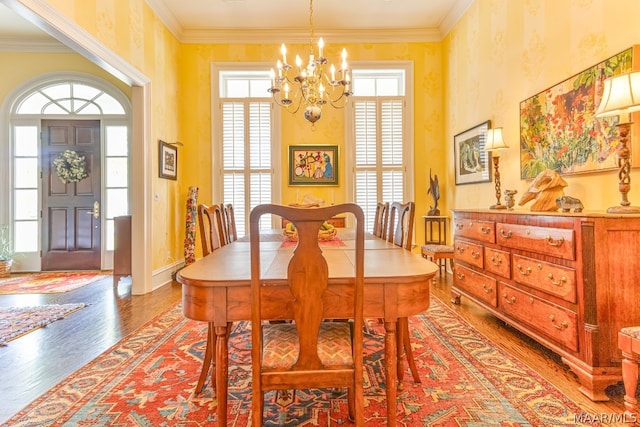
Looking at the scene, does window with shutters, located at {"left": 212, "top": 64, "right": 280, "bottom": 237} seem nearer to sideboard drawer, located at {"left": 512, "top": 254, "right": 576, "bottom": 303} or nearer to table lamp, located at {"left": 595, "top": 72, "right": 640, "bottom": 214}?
sideboard drawer, located at {"left": 512, "top": 254, "right": 576, "bottom": 303}

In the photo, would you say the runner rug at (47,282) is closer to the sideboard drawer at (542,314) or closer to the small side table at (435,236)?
the small side table at (435,236)

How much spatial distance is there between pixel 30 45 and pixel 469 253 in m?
7.01

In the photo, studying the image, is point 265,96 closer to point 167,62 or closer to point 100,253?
point 167,62

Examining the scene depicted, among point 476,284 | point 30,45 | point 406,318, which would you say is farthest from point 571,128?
point 30,45

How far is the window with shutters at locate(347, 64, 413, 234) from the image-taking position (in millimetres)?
5129

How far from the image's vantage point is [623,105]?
168 cm

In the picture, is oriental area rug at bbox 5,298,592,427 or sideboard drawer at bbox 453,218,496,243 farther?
sideboard drawer at bbox 453,218,496,243

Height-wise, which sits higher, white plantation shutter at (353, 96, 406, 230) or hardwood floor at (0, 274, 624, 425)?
white plantation shutter at (353, 96, 406, 230)

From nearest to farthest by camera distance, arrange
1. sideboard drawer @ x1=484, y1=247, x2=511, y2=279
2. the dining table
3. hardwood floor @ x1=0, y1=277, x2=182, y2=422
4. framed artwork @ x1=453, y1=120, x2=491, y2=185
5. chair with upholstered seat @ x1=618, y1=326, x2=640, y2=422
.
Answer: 1. the dining table
2. chair with upholstered seat @ x1=618, y1=326, x2=640, y2=422
3. hardwood floor @ x1=0, y1=277, x2=182, y2=422
4. sideboard drawer @ x1=484, y1=247, x2=511, y2=279
5. framed artwork @ x1=453, y1=120, x2=491, y2=185

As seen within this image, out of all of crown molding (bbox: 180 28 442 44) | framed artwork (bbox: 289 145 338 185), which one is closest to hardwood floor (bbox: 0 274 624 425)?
framed artwork (bbox: 289 145 338 185)

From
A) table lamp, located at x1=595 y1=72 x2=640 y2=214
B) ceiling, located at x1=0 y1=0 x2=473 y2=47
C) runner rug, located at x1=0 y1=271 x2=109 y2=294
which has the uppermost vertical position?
ceiling, located at x1=0 y1=0 x2=473 y2=47

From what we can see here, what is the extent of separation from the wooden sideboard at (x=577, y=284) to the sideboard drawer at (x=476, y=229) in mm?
191

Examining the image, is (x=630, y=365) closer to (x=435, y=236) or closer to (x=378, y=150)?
(x=435, y=236)

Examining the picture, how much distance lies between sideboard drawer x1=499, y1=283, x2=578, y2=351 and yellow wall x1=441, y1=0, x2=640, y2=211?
0.82 meters
